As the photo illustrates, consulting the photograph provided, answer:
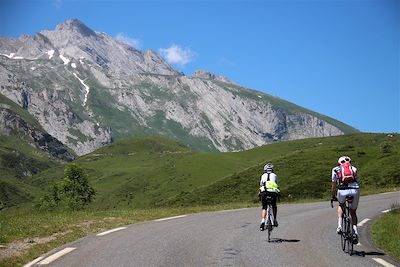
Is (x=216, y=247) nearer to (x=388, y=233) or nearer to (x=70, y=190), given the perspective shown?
(x=388, y=233)

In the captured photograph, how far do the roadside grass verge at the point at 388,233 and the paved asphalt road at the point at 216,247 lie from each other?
1.28 feet

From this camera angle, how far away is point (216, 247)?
593 inches

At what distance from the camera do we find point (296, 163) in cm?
7081

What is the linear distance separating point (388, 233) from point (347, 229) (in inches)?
166

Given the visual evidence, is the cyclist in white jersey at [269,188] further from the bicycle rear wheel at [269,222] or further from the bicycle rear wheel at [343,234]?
the bicycle rear wheel at [343,234]

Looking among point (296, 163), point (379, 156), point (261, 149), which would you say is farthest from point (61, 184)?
point (261, 149)

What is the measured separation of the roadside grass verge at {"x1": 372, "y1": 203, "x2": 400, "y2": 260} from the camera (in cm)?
1479

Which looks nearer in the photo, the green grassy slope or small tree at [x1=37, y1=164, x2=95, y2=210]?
the green grassy slope

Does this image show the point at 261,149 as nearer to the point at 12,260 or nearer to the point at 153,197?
the point at 153,197

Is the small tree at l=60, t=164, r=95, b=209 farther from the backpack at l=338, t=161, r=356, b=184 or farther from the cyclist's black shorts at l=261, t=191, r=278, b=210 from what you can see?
the backpack at l=338, t=161, r=356, b=184

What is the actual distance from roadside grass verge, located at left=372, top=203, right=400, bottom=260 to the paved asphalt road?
0.39 m

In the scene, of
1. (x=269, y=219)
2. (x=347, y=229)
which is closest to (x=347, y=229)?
(x=347, y=229)

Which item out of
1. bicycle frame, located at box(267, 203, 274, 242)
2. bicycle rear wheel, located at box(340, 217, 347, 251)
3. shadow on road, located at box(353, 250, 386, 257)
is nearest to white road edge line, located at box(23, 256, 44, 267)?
bicycle frame, located at box(267, 203, 274, 242)

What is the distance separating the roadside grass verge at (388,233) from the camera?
48.5ft
